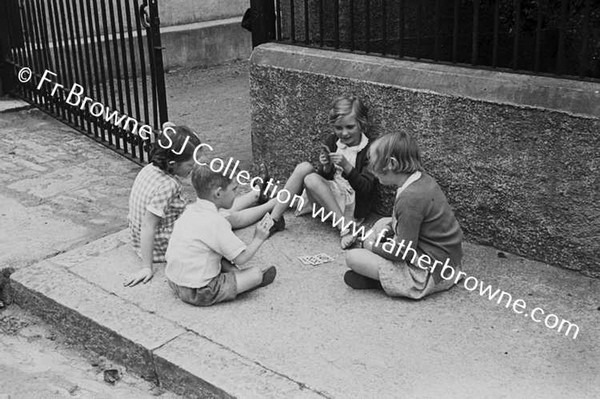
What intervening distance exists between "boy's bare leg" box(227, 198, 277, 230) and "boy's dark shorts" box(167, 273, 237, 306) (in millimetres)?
954

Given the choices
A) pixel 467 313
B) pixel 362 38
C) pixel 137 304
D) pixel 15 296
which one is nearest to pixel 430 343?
pixel 467 313

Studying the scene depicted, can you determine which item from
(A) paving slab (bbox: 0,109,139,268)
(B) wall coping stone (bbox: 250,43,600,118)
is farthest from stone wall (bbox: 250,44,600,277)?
(A) paving slab (bbox: 0,109,139,268)

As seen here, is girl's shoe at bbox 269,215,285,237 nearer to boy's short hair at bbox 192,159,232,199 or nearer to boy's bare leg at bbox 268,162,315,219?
boy's bare leg at bbox 268,162,315,219

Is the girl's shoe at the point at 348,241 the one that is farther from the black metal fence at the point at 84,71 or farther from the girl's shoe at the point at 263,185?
the black metal fence at the point at 84,71

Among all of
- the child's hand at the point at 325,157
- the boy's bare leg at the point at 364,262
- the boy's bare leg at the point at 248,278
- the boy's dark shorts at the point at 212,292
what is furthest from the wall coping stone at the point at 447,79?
the boy's dark shorts at the point at 212,292

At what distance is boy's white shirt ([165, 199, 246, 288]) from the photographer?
4074 mm

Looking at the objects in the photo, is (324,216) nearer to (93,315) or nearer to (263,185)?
(263,185)

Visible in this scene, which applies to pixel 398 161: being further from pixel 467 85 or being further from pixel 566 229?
pixel 566 229

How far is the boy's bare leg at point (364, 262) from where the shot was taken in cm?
421

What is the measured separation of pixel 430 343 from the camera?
3.78 meters

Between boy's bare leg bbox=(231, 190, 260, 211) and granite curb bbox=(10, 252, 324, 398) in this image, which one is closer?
granite curb bbox=(10, 252, 324, 398)

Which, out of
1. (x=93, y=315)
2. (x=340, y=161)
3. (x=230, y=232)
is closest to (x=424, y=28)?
(x=340, y=161)

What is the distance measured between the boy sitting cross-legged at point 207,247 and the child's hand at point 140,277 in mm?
294

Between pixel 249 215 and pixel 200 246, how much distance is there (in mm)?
1152
